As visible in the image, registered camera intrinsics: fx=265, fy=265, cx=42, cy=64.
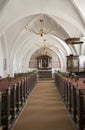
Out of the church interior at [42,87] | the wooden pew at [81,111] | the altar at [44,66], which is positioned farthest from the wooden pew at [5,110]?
the altar at [44,66]

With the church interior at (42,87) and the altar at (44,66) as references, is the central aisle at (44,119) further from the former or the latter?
the altar at (44,66)

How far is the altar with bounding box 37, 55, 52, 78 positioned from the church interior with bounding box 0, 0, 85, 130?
3.49 metres

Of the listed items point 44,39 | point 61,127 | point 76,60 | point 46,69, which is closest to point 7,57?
point 76,60

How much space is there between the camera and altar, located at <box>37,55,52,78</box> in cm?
3619

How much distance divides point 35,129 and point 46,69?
1185 inches

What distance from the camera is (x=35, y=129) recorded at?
22.1 feet

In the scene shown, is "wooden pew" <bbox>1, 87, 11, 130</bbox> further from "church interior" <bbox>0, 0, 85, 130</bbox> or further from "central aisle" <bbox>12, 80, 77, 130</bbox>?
"central aisle" <bbox>12, 80, 77, 130</bbox>

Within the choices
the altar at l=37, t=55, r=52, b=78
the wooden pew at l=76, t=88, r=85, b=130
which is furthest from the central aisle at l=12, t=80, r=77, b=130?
the altar at l=37, t=55, r=52, b=78

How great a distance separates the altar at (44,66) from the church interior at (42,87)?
11.4 feet

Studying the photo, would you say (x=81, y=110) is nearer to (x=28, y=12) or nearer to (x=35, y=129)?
(x=35, y=129)

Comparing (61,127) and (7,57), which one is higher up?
(7,57)

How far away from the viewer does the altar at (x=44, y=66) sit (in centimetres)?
3619

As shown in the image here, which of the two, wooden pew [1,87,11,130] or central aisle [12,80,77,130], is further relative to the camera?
central aisle [12,80,77,130]

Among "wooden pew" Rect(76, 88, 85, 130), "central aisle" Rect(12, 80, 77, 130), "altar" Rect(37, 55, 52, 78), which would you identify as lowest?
"central aisle" Rect(12, 80, 77, 130)
